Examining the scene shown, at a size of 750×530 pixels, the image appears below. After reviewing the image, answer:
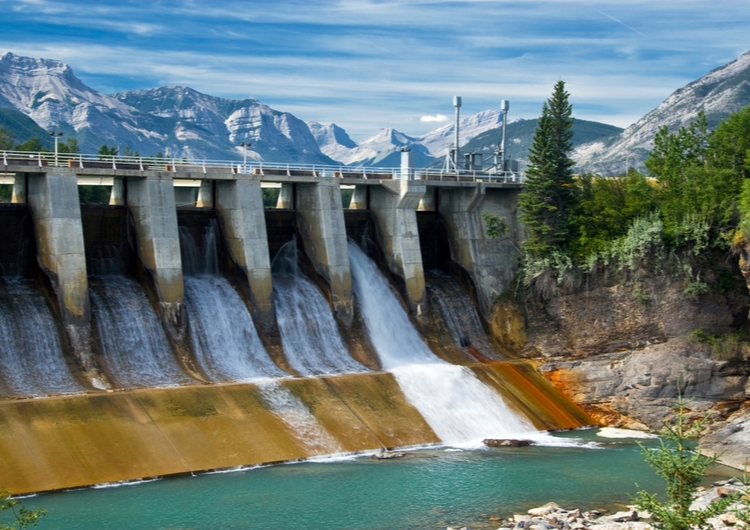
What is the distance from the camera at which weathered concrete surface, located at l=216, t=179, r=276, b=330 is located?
5675 centimetres

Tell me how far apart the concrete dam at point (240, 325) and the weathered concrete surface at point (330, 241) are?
0.35ft

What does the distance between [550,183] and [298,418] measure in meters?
24.8

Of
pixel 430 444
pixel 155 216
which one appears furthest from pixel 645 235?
pixel 155 216

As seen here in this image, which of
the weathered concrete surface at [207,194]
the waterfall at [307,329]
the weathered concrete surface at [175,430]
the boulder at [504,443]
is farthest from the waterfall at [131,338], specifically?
the boulder at [504,443]

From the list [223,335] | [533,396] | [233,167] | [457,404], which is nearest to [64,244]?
[223,335]

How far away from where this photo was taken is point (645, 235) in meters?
60.4

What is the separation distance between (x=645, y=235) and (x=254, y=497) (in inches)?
1225

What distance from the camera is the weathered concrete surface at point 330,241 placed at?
60.0 meters

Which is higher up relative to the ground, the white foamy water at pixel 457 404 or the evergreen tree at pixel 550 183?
the evergreen tree at pixel 550 183

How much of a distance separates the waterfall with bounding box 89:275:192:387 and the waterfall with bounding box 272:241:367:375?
722 centimetres

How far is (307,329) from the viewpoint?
58.1 m

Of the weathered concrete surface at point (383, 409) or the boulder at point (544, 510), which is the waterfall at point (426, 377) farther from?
the boulder at point (544, 510)

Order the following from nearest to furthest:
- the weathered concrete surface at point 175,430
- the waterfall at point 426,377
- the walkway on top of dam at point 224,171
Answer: the weathered concrete surface at point 175,430, the waterfall at point 426,377, the walkway on top of dam at point 224,171

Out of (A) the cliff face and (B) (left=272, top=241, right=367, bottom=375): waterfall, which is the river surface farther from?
(B) (left=272, top=241, right=367, bottom=375): waterfall
